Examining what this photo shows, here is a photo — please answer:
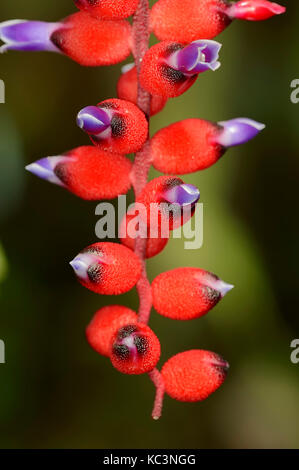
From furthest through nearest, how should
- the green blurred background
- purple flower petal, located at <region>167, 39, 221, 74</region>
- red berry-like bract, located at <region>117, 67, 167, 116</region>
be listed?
the green blurred background → red berry-like bract, located at <region>117, 67, 167, 116</region> → purple flower petal, located at <region>167, 39, 221, 74</region>

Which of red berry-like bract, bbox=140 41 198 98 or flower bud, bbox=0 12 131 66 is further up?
flower bud, bbox=0 12 131 66

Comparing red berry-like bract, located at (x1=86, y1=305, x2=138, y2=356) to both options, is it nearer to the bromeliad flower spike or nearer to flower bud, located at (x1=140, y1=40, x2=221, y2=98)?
the bromeliad flower spike

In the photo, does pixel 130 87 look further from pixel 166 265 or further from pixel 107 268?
pixel 166 265

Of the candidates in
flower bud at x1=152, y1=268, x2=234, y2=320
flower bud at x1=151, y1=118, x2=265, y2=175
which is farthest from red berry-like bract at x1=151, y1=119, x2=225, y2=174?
flower bud at x1=152, y1=268, x2=234, y2=320

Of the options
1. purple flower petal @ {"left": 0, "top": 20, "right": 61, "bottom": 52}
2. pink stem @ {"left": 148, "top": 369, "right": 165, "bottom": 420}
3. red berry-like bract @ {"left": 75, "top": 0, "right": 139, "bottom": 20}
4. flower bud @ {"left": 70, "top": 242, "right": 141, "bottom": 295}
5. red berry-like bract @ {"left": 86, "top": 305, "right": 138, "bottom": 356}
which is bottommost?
pink stem @ {"left": 148, "top": 369, "right": 165, "bottom": 420}

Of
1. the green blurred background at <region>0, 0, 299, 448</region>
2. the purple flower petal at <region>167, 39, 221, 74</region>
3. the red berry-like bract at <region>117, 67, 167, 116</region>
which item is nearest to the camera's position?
the purple flower petal at <region>167, 39, 221, 74</region>

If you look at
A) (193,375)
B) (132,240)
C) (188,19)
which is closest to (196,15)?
(188,19)

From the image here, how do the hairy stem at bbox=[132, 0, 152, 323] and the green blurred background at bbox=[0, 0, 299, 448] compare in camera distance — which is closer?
the hairy stem at bbox=[132, 0, 152, 323]

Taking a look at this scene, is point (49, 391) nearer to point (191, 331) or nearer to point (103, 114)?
point (191, 331)
